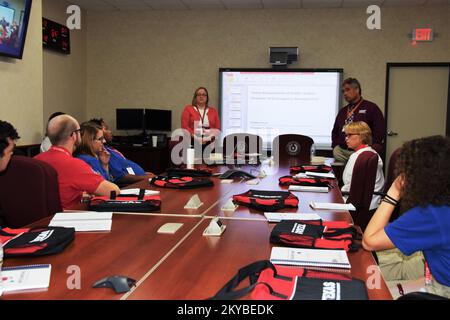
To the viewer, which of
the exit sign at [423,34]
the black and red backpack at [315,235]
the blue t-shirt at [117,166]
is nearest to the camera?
the black and red backpack at [315,235]

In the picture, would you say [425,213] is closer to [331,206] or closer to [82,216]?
[331,206]

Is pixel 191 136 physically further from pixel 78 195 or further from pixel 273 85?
pixel 78 195

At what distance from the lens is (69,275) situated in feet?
4.72

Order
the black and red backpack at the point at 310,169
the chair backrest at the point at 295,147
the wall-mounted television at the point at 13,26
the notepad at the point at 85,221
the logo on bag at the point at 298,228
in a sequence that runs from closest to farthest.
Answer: the logo on bag at the point at 298,228, the notepad at the point at 85,221, the wall-mounted television at the point at 13,26, the black and red backpack at the point at 310,169, the chair backrest at the point at 295,147

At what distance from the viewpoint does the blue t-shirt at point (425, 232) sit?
1630 mm

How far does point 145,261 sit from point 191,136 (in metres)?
4.84

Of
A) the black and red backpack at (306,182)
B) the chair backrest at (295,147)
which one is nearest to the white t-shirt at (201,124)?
the chair backrest at (295,147)

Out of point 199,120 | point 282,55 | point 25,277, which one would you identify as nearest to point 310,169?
point 199,120


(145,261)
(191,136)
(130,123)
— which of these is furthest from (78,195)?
(130,123)

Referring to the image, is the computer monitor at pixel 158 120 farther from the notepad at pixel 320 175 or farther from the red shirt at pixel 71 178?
the red shirt at pixel 71 178

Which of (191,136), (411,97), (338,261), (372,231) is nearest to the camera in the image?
(338,261)

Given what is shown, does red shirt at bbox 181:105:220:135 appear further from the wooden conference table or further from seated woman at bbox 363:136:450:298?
seated woman at bbox 363:136:450:298

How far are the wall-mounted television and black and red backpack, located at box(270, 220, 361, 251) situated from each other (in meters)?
3.07

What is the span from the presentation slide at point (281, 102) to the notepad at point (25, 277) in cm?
641
